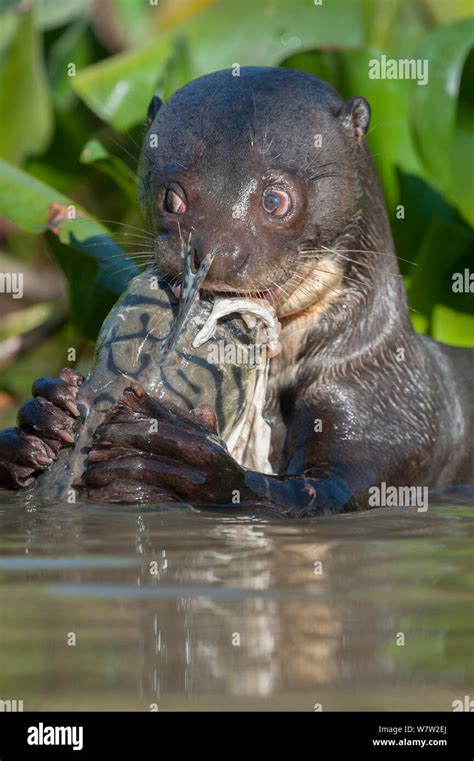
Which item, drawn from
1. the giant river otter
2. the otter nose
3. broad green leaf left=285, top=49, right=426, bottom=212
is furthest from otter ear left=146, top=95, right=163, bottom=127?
broad green leaf left=285, top=49, right=426, bottom=212

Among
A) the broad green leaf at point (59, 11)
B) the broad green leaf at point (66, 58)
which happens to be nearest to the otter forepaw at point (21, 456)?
the broad green leaf at point (66, 58)

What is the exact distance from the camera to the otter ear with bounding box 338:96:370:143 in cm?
518

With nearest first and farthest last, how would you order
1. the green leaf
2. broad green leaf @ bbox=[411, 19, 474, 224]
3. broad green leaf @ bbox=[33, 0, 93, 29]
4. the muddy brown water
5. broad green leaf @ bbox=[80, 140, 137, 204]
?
1. the muddy brown water
2. the green leaf
3. broad green leaf @ bbox=[80, 140, 137, 204]
4. broad green leaf @ bbox=[411, 19, 474, 224]
5. broad green leaf @ bbox=[33, 0, 93, 29]

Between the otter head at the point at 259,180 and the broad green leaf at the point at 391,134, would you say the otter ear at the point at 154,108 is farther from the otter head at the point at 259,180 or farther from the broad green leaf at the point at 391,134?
A: the broad green leaf at the point at 391,134

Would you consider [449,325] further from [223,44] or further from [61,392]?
[61,392]

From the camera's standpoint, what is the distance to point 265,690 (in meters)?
2.61

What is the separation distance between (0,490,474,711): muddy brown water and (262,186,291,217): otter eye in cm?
100

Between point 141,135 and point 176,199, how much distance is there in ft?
9.08

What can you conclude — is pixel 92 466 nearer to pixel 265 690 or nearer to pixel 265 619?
pixel 265 619

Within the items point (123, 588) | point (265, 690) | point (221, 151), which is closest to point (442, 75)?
point (221, 151)

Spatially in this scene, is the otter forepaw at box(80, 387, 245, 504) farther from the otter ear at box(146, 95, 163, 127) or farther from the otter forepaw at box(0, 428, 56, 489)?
the otter ear at box(146, 95, 163, 127)

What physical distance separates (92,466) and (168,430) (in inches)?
10.5

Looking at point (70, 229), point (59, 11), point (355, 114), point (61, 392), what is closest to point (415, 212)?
point (70, 229)

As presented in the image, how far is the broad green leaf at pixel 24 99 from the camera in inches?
345
